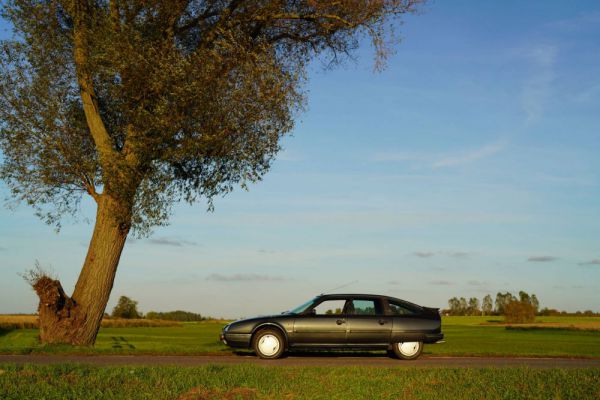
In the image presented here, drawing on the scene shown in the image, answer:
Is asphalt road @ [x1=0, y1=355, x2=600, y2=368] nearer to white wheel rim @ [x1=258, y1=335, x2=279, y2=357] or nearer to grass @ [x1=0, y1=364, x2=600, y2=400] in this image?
white wheel rim @ [x1=258, y1=335, x2=279, y2=357]

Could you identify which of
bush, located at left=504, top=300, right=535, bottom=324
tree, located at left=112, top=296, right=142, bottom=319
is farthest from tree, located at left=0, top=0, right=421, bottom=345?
bush, located at left=504, top=300, right=535, bottom=324

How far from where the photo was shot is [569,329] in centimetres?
6162

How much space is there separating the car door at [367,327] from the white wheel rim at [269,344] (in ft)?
6.34

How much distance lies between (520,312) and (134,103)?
215 feet

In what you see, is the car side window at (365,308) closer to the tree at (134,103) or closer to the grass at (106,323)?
the tree at (134,103)

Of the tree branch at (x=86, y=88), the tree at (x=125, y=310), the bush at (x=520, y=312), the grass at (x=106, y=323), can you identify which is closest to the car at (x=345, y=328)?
the tree branch at (x=86, y=88)

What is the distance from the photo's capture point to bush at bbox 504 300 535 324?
75.4 m

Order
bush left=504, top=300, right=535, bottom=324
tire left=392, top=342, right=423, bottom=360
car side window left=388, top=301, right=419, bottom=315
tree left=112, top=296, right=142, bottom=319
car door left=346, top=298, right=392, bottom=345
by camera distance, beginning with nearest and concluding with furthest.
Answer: car door left=346, top=298, right=392, bottom=345 → tire left=392, top=342, right=423, bottom=360 → car side window left=388, top=301, right=419, bottom=315 → tree left=112, top=296, right=142, bottom=319 → bush left=504, top=300, right=535, bottom=324

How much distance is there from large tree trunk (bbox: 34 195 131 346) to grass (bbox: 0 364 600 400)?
8.05 m

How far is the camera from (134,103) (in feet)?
68.0

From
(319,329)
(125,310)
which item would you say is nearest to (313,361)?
(319,329)

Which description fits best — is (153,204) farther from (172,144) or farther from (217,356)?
(217,356)

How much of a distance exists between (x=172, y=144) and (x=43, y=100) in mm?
4905

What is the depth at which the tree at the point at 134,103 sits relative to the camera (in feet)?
66.1
